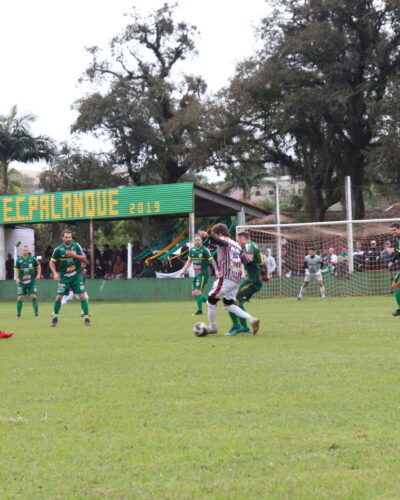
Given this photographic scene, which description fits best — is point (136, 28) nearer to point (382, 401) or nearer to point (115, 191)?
point (115, 191)

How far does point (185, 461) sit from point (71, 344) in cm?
774

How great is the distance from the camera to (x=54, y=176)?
169ft

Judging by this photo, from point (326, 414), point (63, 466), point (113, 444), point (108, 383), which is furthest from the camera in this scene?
point (108, 383)

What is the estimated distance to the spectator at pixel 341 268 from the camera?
28022mm

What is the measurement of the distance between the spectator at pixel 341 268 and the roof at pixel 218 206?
6608 millimetres

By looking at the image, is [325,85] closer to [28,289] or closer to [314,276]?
[314,276]

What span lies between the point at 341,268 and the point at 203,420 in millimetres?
22707

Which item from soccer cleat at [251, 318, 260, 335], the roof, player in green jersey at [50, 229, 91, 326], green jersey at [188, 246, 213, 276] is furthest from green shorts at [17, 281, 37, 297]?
the roof

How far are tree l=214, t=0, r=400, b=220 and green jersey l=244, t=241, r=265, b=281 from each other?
76.9 feet

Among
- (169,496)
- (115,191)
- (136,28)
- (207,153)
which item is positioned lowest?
(169,496)

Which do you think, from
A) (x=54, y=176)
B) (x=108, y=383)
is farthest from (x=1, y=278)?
(x=108, y=383)

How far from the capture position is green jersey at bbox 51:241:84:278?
16.0 m

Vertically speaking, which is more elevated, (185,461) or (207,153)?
(207,153)

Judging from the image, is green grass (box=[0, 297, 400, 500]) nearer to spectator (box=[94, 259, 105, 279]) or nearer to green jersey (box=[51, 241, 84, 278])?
green jersey (box=[51, 241, 84, 278])
